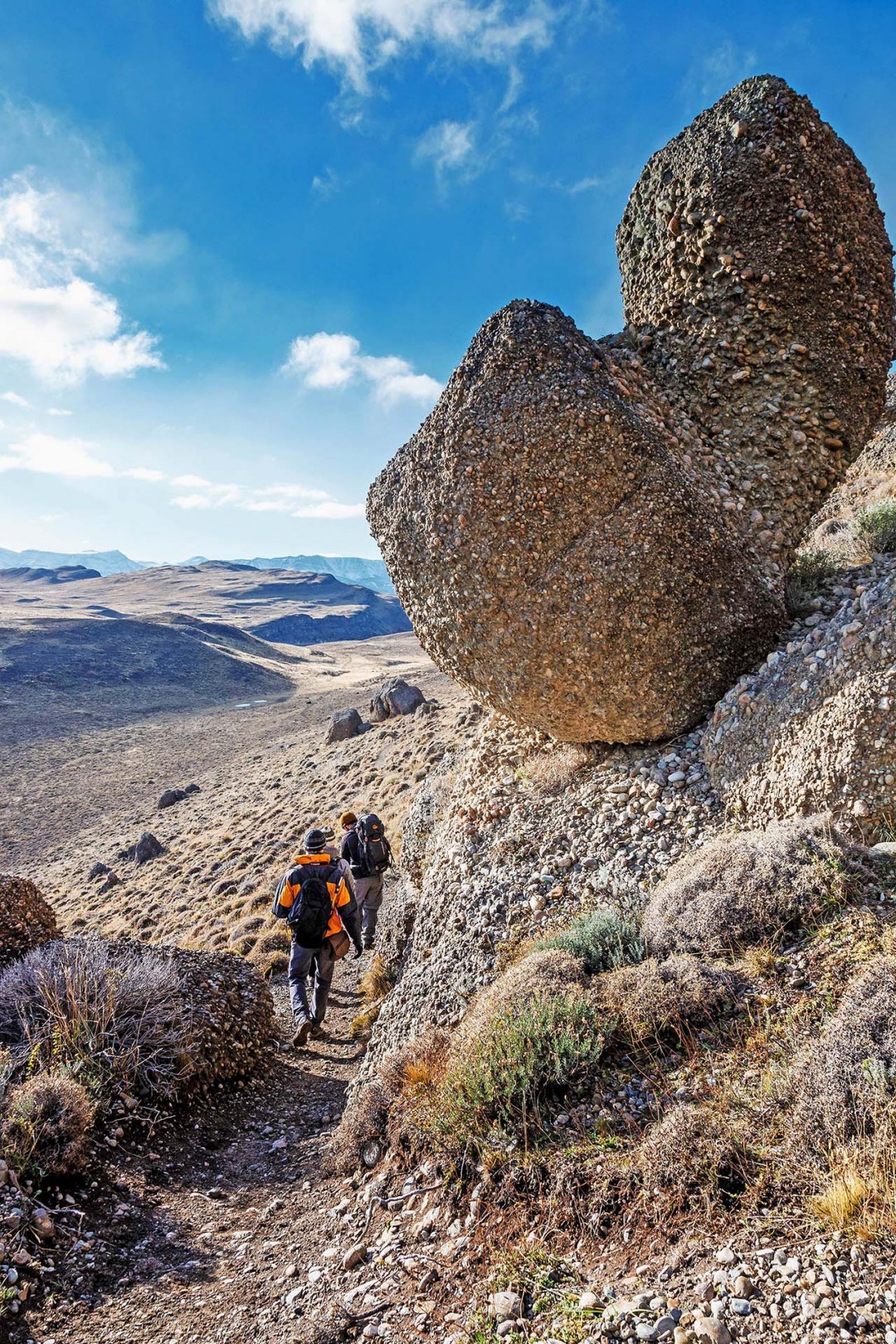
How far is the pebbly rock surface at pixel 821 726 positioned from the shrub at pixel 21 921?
7147 mm

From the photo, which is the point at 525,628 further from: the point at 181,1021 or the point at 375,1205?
the point at 181,1021

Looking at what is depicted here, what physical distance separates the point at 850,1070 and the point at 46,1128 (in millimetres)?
4639

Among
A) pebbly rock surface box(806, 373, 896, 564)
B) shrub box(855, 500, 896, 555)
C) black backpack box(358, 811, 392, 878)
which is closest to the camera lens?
shrub box(855, 500, 896, 555)

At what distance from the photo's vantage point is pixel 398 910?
8.58 meters

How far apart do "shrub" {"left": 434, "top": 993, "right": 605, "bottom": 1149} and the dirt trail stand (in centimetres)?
104

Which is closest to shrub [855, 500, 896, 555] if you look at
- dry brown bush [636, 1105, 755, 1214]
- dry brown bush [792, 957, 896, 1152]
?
dry brown bush [792, 957, 896, 1152]

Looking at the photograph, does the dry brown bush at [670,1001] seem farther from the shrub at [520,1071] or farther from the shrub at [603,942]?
the shrub at [603,942]

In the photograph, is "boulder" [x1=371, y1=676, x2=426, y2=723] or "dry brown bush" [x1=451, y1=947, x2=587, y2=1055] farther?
"boulder" [x1=371, y1=676, x2=426, y2=723]

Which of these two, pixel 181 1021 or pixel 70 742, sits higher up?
pixel 181 1021

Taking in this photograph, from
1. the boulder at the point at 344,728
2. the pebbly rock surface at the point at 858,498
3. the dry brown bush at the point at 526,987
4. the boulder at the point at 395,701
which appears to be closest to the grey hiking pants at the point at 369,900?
the dry brown bush at the point at 526,987

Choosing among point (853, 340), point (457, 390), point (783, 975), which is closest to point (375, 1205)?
point (783, 975)

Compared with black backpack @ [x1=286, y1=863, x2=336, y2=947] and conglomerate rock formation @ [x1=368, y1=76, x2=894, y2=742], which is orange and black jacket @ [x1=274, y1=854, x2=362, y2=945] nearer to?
black backpack @ [x1=286, y1=863, x2=336, y2=947]

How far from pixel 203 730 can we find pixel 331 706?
9.10m

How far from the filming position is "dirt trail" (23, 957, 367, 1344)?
Answer: 3299mm
